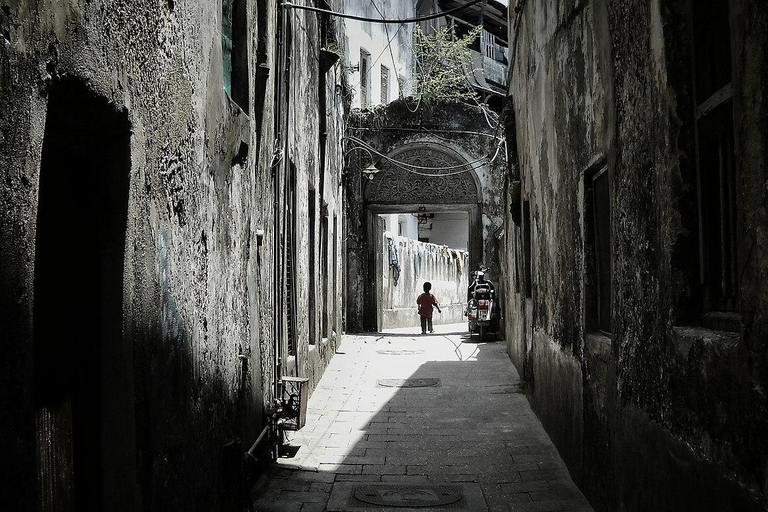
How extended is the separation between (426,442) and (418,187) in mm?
13203

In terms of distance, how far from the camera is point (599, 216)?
539 cm

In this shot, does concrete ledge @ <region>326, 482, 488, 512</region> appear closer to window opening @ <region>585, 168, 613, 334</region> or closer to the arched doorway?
window opening @ <region>585, 168, 613, 334</region>

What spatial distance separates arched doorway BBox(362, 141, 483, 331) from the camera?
64.6 feet

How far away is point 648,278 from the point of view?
3855 millimetres

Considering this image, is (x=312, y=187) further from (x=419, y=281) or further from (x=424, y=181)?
(x=419, y=281)

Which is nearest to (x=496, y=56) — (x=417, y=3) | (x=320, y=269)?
(x=417, y=3)

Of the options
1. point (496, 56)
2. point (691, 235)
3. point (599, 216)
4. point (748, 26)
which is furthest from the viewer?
point (496, 56)

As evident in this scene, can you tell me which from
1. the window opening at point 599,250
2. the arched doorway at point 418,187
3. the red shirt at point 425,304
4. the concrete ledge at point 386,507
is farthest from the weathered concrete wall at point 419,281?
the window opening at point 599,250

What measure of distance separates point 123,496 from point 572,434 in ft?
12.4

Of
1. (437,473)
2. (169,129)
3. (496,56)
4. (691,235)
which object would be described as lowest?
(437,473)

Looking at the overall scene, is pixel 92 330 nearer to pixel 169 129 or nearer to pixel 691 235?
pixel 169 129

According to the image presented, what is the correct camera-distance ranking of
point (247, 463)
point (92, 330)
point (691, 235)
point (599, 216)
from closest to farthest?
point (92, 330), point (691, 235), point (247, 463), point (599, 216)

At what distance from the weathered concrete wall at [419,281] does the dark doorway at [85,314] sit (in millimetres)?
17791

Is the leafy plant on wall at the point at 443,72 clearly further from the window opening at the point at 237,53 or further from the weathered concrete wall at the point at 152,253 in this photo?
the window opening at the point at 237,53
